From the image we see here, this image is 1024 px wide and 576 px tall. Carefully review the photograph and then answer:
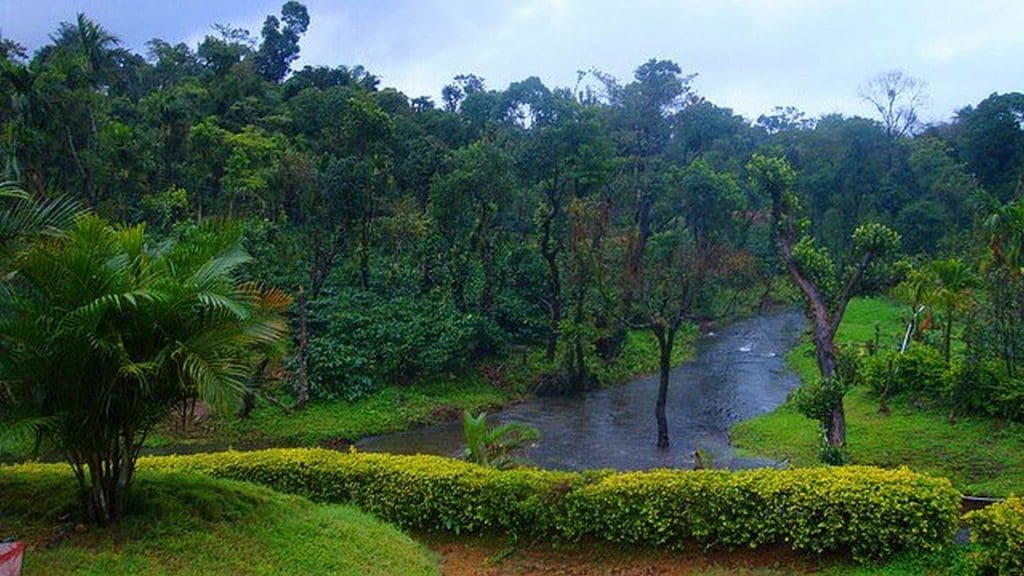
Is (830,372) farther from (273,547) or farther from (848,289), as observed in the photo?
(273,547)

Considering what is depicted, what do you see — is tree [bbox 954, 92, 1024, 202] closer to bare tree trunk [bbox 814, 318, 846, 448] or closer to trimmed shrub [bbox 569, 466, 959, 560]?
bare tree trunk [bbox 814, 318, 846, 448]

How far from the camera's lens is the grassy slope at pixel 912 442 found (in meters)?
14.7

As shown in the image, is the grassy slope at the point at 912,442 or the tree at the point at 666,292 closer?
the grassy slope at the point at 912,442

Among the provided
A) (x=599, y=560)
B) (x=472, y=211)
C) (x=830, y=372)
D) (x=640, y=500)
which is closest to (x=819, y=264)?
(x=830, y=372)

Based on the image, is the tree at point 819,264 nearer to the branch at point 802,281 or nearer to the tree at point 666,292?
the branch at point 802,281

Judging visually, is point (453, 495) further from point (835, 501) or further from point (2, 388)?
point (2, 388)

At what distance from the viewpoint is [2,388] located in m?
8.08

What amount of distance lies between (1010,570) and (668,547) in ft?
11.3

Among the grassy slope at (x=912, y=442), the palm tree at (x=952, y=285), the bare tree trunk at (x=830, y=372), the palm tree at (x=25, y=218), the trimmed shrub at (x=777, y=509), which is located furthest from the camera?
the palm tree at (x=952, y=285)

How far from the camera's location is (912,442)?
16.8 m

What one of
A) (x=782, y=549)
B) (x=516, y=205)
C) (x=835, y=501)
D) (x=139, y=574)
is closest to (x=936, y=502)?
(x=835, y=501)

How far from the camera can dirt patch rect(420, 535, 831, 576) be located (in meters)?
8.80

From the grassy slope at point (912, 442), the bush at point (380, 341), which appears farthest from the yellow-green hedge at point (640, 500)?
the bush at point (380, 341)

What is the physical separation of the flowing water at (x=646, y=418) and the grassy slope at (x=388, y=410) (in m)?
0.66
